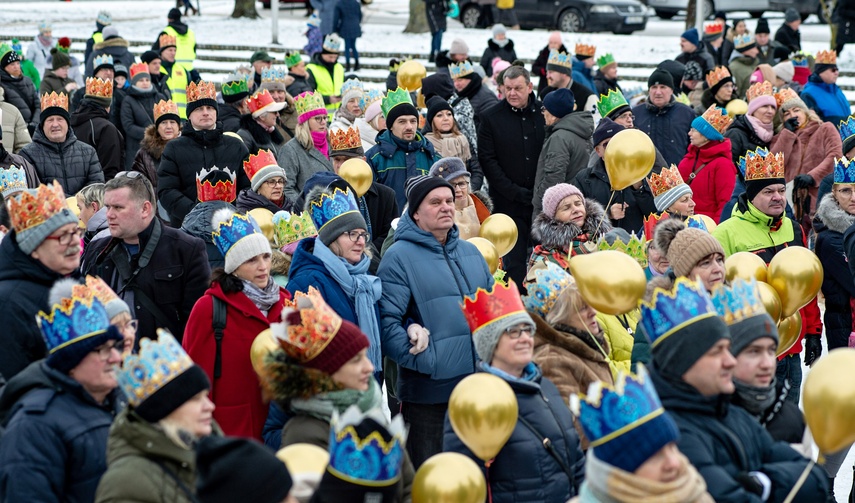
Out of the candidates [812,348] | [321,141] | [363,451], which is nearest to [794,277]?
[812,348]

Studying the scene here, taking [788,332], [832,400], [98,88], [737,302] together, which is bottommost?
[788,332]

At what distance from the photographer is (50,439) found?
13.3 ft

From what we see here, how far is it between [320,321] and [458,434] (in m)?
0.69

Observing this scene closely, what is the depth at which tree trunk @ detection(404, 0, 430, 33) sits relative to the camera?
27000 millimetres

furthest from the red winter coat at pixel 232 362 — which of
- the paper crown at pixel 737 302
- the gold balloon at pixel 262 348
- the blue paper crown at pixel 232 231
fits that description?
the paper crown at pixel 737 302

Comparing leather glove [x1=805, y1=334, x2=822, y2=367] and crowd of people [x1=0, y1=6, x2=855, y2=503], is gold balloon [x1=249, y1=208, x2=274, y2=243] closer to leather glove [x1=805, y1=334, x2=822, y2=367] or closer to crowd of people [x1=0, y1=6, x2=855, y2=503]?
crowd of people [x1=0, y1=6, x2=855, y2=503]

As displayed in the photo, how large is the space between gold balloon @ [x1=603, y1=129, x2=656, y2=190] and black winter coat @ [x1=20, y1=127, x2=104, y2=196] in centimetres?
491

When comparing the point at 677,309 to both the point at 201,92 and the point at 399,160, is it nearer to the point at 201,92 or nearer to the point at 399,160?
the point at 399,160

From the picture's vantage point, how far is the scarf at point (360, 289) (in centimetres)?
604

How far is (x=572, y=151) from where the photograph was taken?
1030 centimetres

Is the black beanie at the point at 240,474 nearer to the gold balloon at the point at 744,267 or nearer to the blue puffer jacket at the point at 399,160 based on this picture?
the gold balloon at the point at 744,267

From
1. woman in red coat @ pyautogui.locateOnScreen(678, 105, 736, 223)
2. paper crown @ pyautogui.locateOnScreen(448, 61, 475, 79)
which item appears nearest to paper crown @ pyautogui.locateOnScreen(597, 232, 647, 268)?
woman in red coat @ pyautogui.locateOnScreen(678, 105, 736, 223)

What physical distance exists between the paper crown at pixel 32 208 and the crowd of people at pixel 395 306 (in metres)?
0.01

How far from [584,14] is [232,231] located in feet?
69.9
